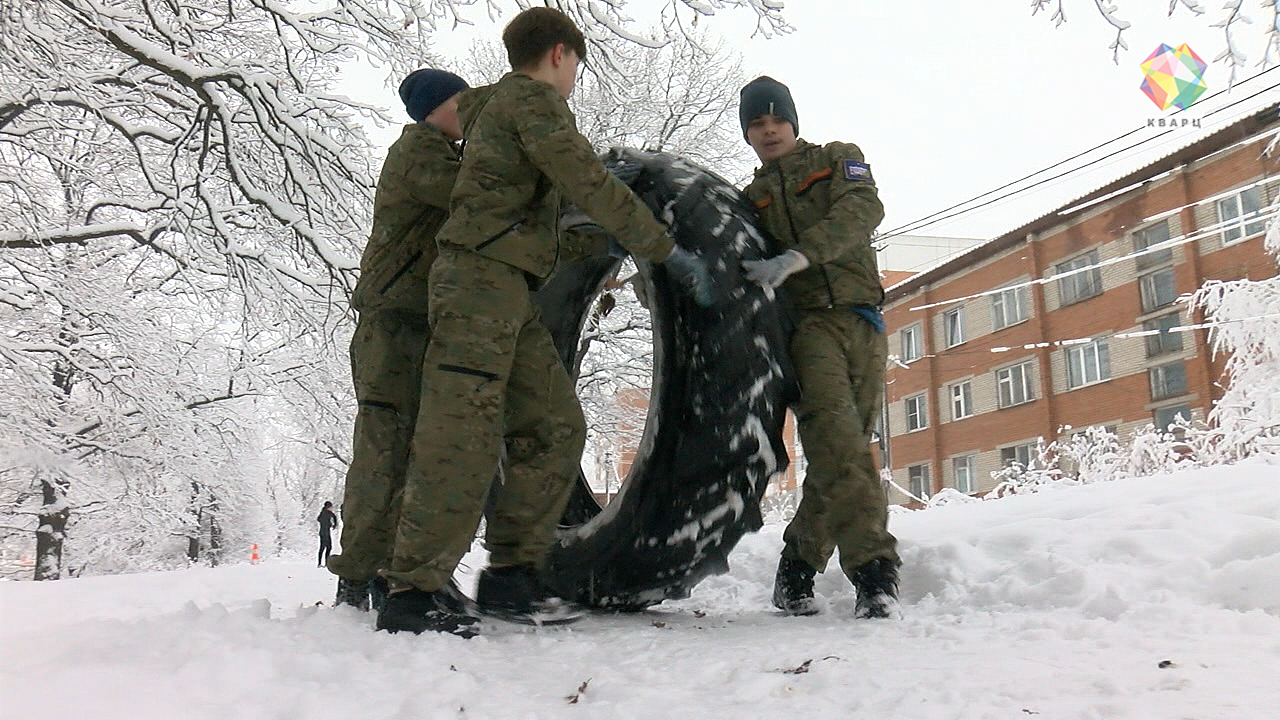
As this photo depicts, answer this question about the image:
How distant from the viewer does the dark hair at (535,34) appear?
8.30 feet

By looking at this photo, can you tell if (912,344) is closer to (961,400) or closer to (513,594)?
(961,400)

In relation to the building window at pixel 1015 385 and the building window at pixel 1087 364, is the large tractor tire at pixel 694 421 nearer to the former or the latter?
the building window at pixel 1087 364

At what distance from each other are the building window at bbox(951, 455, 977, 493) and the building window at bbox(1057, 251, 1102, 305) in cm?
534

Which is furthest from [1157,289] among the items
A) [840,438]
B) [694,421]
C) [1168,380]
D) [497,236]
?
[497,236]

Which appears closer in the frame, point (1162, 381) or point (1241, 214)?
point (1241, 214)

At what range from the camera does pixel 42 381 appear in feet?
36.6

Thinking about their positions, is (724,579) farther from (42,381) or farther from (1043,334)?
(1043,334)

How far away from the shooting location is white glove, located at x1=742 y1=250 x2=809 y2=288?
2.74 meters

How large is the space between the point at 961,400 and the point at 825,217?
2399 centimetres

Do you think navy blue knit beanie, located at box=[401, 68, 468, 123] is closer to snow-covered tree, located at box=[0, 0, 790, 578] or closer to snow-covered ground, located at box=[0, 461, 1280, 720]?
snow-covered ground, located at box=[0, 461, 1280, 720]

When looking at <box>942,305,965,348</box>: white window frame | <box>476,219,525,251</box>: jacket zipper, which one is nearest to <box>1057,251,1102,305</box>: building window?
<box>942,305,965,348</box>: white window frame

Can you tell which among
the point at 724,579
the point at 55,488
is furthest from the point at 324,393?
the point at 724,579

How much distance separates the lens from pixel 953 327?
2528 cm

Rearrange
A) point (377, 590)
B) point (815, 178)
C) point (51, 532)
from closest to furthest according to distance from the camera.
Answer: point (377, 590) → point (815, 178) → point (51, 532)
